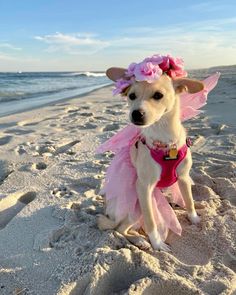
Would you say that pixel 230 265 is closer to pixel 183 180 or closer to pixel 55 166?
pixel 183 180

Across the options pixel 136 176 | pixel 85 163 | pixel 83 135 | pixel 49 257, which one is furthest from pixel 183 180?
pixel 83 135

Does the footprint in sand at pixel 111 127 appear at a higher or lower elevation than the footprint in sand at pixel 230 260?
lower

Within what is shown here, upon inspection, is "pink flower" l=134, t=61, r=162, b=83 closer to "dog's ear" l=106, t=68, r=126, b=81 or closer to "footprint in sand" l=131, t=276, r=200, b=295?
"dog's ear" l=106, t=68, r=126, b=81

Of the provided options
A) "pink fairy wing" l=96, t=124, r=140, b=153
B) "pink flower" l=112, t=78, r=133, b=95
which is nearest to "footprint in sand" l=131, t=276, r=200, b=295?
"pink fairy wing" l=96, t=124, r=140, b=153

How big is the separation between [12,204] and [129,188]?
4.05 ft

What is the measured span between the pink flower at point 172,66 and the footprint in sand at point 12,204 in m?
1.86

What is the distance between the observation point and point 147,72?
2.89 meters

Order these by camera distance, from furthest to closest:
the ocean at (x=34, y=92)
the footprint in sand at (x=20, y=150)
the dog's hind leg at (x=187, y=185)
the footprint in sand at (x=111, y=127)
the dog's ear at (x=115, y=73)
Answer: the ocean at (x=34, y=92) < the footprint in sand at (x=111, y=127) < the footprint in sand at (x=20, y=150) < the dog's hind leg at (x=187, y=185) < the dog's ear at (x=115, y=73)

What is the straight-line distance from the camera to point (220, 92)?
1077 centimetres

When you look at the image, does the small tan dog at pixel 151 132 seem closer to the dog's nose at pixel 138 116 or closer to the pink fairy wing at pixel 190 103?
the dog's nose at pixel 138 116

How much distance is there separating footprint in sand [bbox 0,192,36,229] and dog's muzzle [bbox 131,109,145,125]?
1.58m

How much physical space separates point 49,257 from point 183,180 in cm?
122

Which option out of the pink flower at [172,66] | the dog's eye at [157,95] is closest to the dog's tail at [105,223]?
the dog's eye at [157,95]

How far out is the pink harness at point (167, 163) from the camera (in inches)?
126
